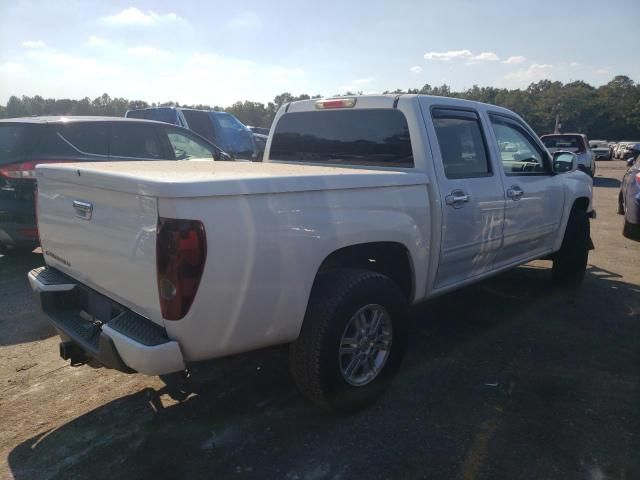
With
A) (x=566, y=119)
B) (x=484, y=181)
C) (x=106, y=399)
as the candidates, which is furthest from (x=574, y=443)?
(x=566, y=119)

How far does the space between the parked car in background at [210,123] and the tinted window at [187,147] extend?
16.6 feet

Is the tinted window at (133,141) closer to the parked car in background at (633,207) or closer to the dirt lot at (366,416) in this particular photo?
the dirt lot at (366,416)

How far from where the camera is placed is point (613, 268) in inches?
244

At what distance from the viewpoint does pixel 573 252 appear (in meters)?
5.22

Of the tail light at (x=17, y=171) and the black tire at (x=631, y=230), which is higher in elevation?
the tail light at (x=17, y=171)

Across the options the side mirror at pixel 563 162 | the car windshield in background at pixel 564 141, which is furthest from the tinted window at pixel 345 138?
the car windshield in background at pixel 564 141

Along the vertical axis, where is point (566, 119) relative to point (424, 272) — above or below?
above

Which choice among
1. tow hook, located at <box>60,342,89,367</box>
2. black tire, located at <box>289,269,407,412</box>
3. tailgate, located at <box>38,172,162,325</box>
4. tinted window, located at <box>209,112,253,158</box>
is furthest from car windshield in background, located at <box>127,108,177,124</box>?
black tire, located at <box>289,269,407,412</box>

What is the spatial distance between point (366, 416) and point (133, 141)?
197 inches

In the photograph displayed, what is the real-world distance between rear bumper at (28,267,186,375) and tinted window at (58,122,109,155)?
3.11 m

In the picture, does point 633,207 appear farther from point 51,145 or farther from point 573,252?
point 51,145

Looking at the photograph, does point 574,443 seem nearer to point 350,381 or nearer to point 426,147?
point 350,381

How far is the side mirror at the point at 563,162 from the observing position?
477 centimetres

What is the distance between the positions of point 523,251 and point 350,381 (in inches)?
99.1
